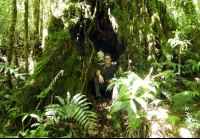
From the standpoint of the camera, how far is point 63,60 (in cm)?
306

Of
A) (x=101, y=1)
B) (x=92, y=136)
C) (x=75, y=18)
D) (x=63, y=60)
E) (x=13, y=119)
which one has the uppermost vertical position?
(x=101, y=1)

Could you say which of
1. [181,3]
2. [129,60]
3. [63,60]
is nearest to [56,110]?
[63,60]

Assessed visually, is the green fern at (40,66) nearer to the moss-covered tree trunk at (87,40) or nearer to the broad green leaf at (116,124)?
the moss-covered tree trunk at (87,40)

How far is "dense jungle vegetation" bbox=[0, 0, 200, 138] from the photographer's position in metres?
2.18

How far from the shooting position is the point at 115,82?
246 centimetres

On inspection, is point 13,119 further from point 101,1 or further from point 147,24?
point 147,24

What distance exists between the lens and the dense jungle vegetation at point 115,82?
2180 millimetres

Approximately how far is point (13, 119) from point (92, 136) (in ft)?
4.79

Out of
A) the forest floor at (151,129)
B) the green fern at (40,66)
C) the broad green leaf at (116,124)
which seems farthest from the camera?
the green fern at (40,66)

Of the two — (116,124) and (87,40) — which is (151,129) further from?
(87,40)

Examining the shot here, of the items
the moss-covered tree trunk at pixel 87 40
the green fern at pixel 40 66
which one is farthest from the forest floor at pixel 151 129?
the green fern at pixel 40 66

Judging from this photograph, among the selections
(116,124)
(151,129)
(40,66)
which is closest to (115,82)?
(116,124)

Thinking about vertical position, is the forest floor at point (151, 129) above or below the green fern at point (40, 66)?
below

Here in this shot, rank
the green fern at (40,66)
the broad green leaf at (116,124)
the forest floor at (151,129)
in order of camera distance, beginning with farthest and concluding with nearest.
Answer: the green fern at (40,66) → the broad green leaf at (116,124) → the forest floor at (151,129)
